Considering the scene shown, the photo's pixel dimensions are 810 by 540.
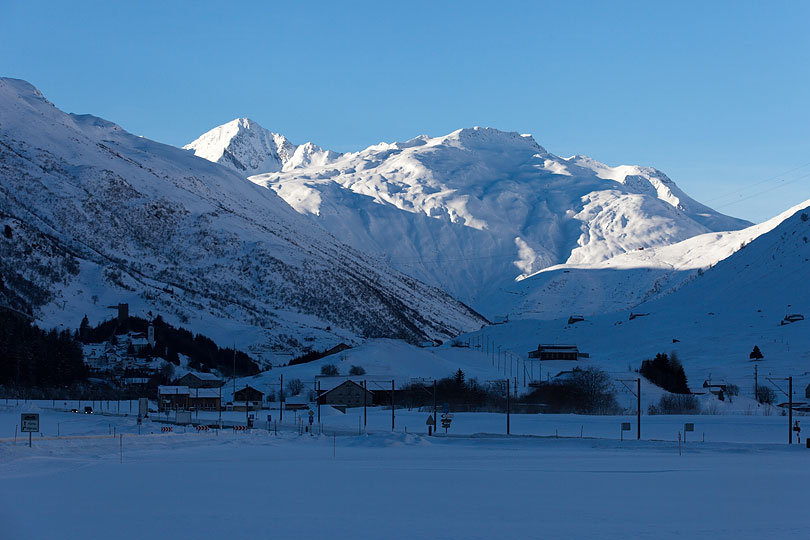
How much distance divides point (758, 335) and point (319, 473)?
106947mm

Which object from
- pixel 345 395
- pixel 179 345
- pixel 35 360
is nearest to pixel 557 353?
pixel 345 395

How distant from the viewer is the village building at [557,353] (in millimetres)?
140750

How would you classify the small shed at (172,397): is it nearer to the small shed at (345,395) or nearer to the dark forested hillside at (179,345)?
the small shed at (345,395)

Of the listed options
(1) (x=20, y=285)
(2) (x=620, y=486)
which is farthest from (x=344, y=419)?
(1) (x=20, y=285)

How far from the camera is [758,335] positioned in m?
134

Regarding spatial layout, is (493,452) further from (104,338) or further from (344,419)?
(104,338)

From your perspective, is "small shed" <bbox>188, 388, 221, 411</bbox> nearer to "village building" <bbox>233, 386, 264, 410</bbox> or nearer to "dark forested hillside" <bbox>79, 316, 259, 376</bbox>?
"village building" <bbox>233, 386, 264, 410</bbox>

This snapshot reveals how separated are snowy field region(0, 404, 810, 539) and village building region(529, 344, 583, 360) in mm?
82314

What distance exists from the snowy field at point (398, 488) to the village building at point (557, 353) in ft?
270

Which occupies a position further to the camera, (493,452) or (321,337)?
(321,337)

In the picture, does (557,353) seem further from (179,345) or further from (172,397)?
(179,345)

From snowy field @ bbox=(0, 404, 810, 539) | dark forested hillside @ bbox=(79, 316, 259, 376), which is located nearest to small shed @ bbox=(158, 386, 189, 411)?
dark forested hillside @ bbox=(79, 316, 259, 376)

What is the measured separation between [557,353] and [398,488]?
108492 millimetres

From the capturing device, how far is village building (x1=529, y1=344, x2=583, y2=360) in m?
141
